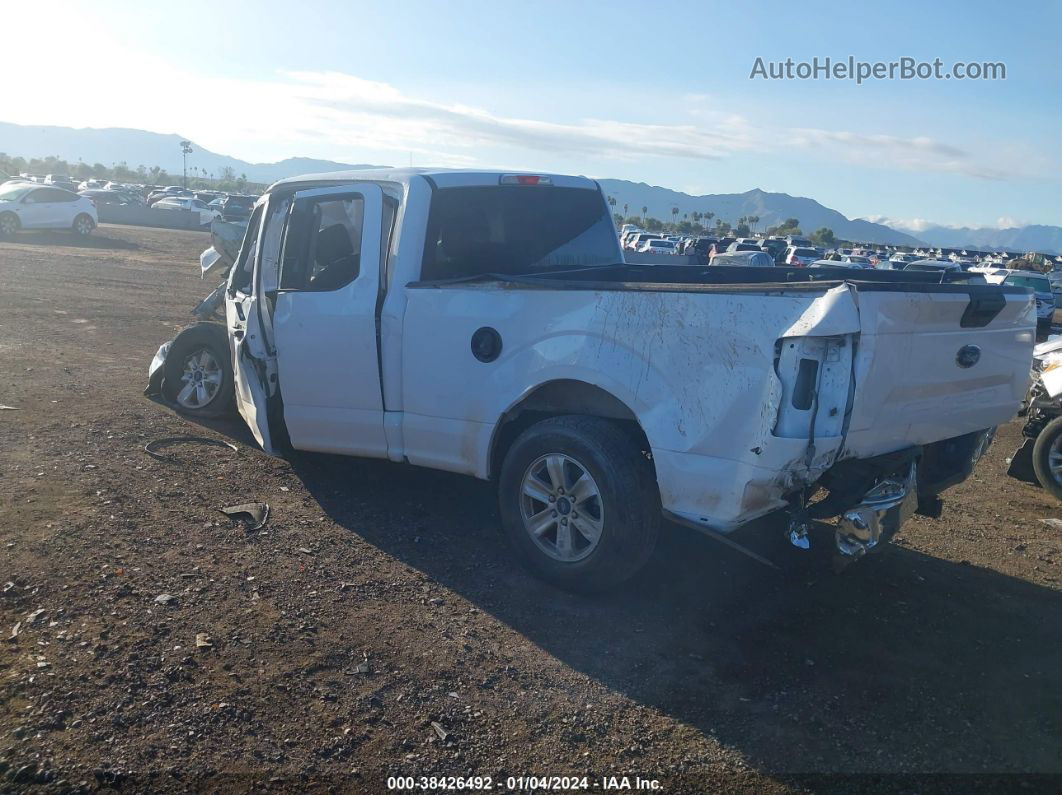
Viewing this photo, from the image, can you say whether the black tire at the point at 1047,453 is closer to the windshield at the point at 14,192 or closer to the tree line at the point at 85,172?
the windshield at the point at 14,192

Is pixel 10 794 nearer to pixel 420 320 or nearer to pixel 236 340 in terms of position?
pixel 420 320

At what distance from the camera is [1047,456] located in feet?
25.0

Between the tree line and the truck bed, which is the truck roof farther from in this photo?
the tree line

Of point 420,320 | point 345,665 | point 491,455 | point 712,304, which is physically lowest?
point 345,665

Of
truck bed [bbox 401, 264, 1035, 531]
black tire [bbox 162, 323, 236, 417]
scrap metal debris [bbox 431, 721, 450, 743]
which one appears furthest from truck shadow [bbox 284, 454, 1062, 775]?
black tire [bbox 162, 323, 236, 417]

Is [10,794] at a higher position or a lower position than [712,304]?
lower

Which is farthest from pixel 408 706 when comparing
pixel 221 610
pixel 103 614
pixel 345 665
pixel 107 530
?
pixel 107 530

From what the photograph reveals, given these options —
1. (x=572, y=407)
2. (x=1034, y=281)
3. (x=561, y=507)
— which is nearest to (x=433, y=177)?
(x=572, y=407)

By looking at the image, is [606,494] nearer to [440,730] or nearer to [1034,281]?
[440,730]

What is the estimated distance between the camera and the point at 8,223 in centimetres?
2894

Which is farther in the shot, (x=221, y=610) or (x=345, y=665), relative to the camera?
(x=221, y=610)

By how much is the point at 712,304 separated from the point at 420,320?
1.94 meters

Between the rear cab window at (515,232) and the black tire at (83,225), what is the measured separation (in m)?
28.9

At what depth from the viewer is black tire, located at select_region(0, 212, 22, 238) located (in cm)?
2875
